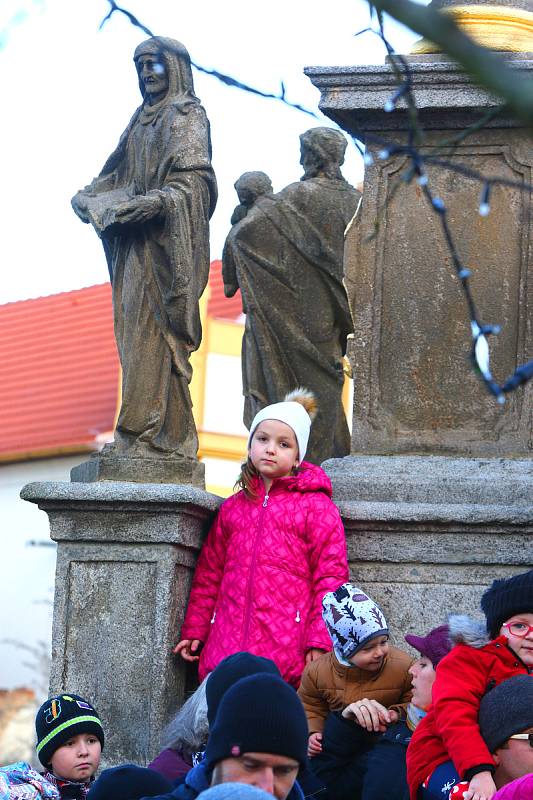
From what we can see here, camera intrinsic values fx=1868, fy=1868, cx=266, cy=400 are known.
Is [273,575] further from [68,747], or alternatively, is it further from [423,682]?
[423,682]

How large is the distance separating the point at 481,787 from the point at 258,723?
1330mm

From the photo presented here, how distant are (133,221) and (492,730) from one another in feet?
12.7

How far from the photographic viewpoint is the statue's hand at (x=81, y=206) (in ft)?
28.5

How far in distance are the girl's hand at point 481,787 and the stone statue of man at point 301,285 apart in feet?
18.8

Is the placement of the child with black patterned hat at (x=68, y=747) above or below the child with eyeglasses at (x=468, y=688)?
below

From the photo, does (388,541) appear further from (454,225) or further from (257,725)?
(257,725)

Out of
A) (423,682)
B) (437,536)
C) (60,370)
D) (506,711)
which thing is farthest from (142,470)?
(60,370)

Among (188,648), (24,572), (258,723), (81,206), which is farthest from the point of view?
(24,572)

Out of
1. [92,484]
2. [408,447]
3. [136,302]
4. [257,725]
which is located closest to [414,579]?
[408,447]

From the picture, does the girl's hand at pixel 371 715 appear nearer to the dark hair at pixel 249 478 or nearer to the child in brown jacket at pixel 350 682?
the child in brown jacket at pixel 350 682

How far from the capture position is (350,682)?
20.9 feet

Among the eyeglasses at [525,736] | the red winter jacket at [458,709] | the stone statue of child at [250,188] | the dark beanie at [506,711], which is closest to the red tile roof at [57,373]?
the stone statue of child at [250,188]

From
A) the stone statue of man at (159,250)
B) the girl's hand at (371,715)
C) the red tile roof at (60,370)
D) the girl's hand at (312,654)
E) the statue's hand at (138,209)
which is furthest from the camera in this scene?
the red tile roof at (60,370)

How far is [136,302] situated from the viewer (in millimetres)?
8633
